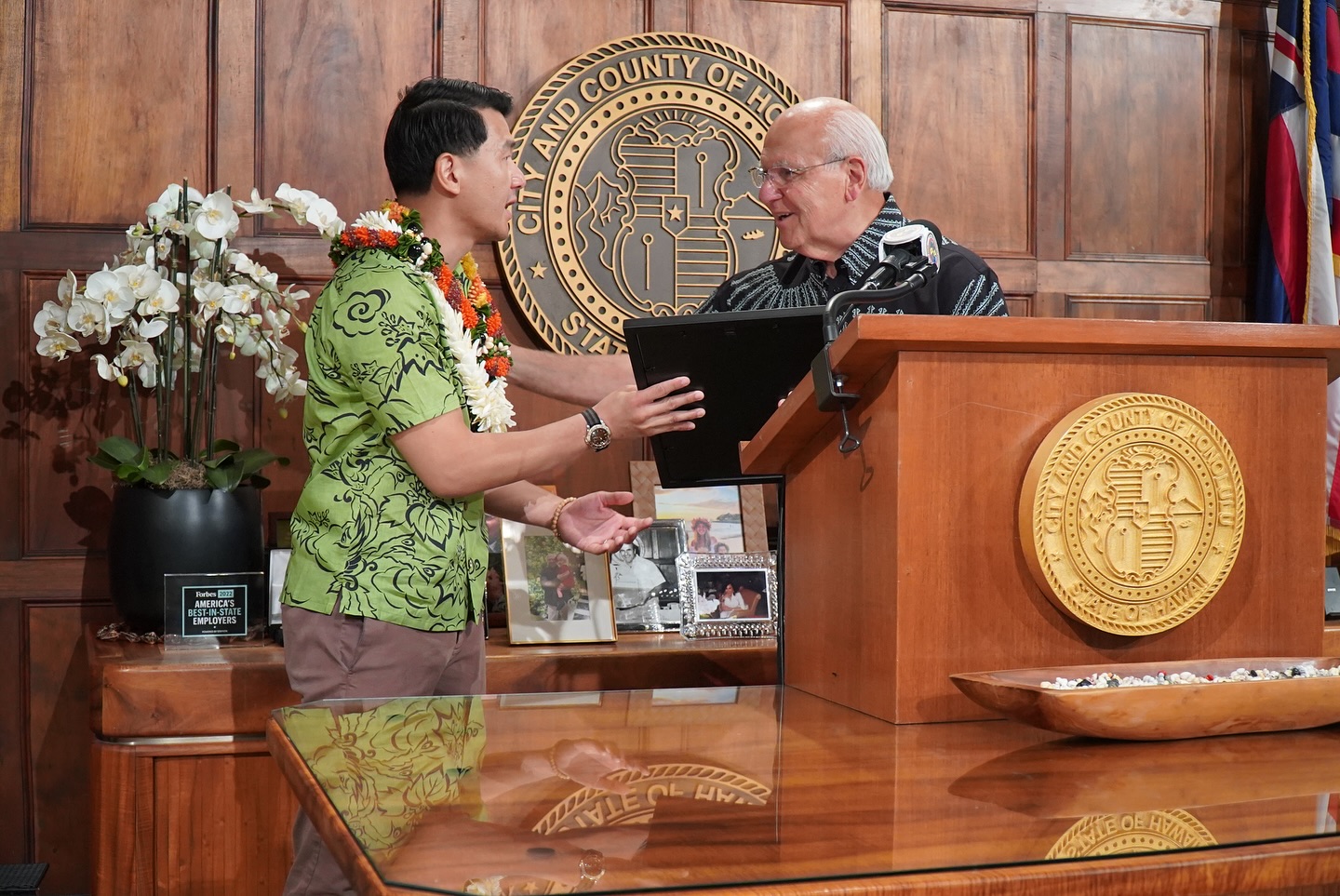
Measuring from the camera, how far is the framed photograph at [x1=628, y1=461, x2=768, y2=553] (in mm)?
2953

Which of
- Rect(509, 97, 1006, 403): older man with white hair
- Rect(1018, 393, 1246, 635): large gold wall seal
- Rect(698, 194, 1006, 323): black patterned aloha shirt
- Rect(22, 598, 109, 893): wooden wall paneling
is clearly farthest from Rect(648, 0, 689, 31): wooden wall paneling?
Rect(1018, 393, 1246, 635): large gold wall seal

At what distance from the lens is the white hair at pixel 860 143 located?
2.52 m

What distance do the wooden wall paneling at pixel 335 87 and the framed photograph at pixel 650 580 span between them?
98cm

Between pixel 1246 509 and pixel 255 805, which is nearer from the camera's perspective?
pixel 1246 509

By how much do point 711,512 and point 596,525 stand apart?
2.57ft

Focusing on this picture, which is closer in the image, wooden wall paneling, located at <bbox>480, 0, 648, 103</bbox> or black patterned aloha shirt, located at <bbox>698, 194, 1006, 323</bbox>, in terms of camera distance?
black patterned aloha shirt, located at <bbox>698, 194, 1006, 323</bbox>

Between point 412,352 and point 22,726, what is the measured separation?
155 cm

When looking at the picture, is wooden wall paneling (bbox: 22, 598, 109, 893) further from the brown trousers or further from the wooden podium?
the wooden podium

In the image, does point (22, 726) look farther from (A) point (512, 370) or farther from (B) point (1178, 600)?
(B) point (1178, 600)

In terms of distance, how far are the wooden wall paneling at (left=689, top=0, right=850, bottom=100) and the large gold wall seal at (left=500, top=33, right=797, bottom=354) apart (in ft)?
0.22

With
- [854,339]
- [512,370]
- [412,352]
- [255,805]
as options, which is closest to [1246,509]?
[854,339]

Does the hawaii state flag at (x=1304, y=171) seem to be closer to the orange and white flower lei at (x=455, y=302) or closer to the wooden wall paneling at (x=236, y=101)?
the orange and white flower lei at (x=455, y=302)

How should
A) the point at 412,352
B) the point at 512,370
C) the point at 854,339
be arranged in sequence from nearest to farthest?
the point at 854,339 < the point at 412,352 < the point at 512,370

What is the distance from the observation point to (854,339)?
1.21 m
